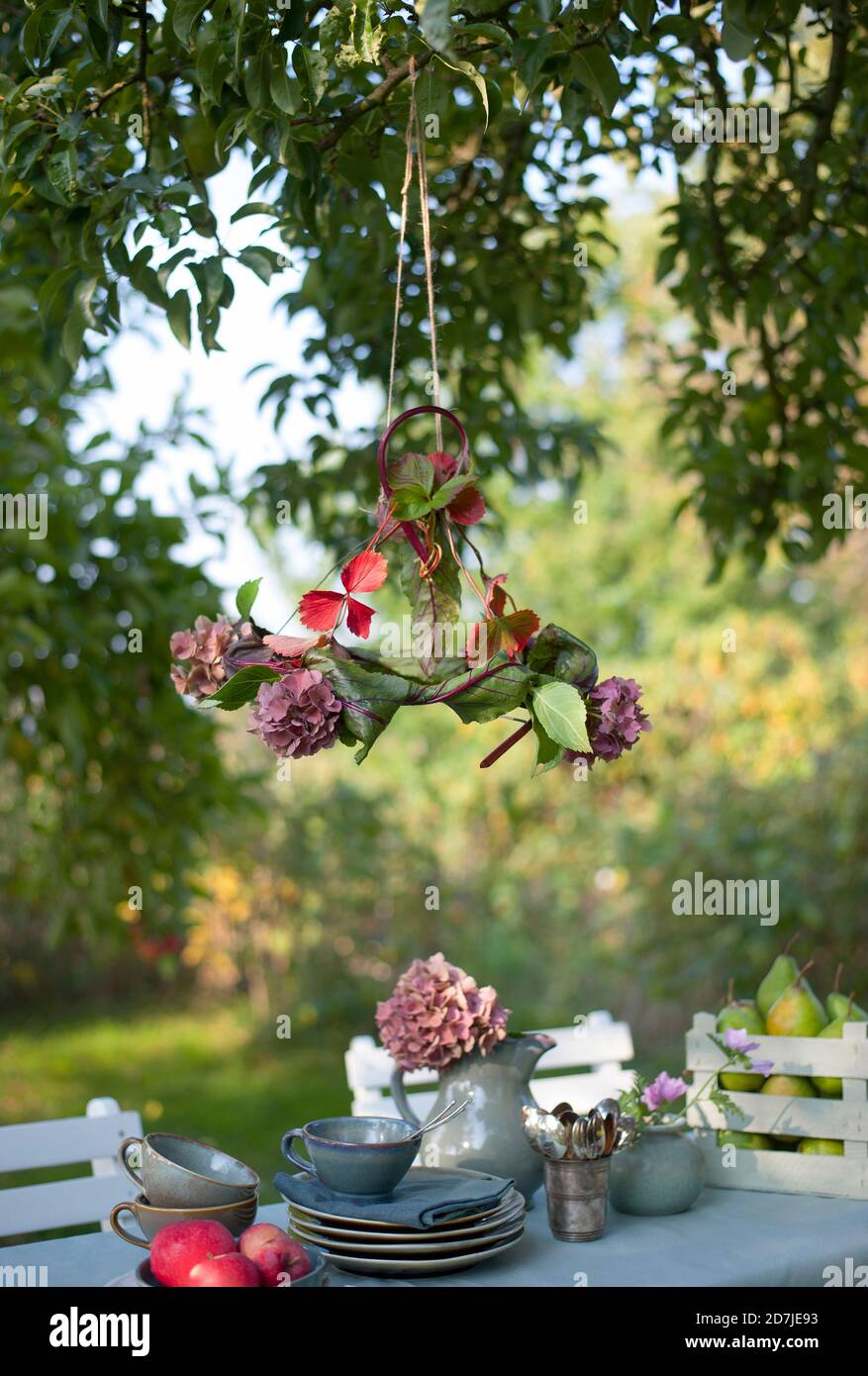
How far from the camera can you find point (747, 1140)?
1.87 m

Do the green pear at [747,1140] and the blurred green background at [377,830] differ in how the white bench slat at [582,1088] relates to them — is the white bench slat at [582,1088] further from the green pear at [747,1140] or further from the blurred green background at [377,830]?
the blurred green background at [377,830]

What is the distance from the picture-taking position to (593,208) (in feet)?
9.74

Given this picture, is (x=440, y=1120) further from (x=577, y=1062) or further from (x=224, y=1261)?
(x=577, y=1062)

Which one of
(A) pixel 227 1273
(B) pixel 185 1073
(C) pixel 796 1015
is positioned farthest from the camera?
(B) pixel 185 1073

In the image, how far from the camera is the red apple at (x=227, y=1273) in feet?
3.99

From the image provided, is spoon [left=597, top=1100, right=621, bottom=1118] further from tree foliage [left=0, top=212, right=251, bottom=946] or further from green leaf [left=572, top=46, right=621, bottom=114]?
tree foliage [left=0, top=212, right=251, bottom=946]

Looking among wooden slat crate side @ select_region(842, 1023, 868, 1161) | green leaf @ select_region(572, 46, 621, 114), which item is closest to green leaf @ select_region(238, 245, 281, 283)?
green leaf @ select_region(572, 46, 621, 114)

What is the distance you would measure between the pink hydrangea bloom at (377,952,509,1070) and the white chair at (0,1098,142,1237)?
534 mm

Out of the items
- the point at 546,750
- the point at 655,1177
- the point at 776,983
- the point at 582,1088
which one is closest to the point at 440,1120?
the point at 655,1177

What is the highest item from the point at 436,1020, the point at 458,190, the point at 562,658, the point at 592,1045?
the point at 458,190

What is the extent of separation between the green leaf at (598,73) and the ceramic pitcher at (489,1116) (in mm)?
1264

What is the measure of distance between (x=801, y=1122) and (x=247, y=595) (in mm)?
1095

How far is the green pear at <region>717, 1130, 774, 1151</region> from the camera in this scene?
6.10 feet
